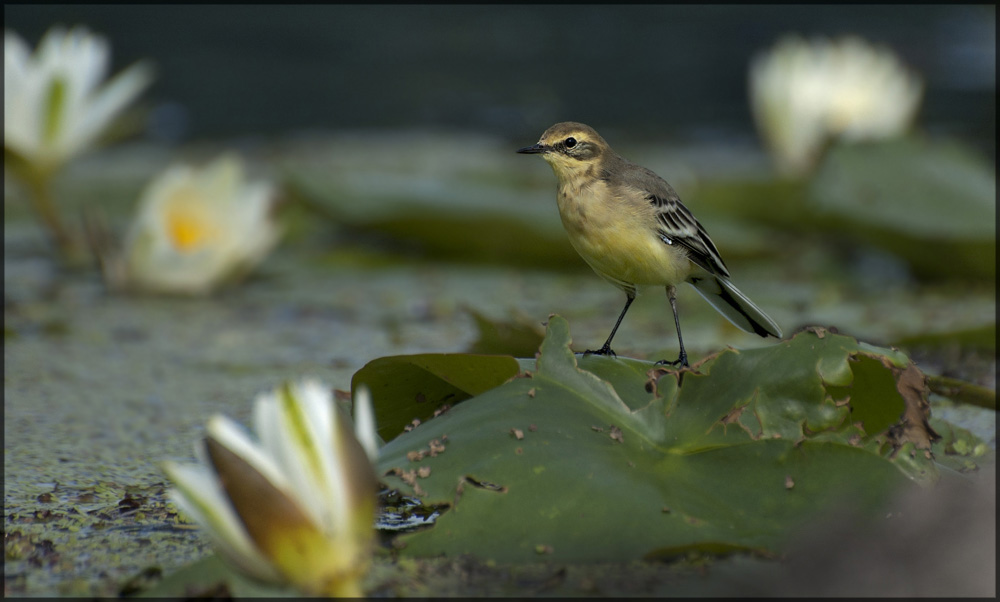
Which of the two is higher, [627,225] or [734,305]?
[627,225]

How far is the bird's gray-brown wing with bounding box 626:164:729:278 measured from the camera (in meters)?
2.28

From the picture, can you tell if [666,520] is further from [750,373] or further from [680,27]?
[680,27]

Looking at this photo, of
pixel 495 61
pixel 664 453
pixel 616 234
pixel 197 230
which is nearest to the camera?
pixel 664 453

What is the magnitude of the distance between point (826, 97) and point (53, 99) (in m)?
3.51

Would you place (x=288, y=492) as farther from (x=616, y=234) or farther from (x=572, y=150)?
(x=572, y=150)

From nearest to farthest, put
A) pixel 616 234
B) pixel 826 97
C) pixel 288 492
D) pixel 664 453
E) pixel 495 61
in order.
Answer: pixel 288 492, pixel 664 453, pixel 616 234, pixel 826 97, pixel 495 61

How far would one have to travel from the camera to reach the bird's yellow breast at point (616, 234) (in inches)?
85.6

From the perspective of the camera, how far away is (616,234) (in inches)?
85.3

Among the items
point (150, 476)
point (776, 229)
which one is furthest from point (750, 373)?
point (776, 229)

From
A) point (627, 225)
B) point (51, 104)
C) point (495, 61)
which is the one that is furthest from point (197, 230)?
point (495, 61)

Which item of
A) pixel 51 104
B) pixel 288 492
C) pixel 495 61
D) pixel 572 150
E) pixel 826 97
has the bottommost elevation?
pixel 288 492

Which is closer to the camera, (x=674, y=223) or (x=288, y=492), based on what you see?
(x=288, y=492)

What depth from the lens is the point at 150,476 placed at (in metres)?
2.05

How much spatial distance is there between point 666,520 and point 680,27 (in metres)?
12.3
